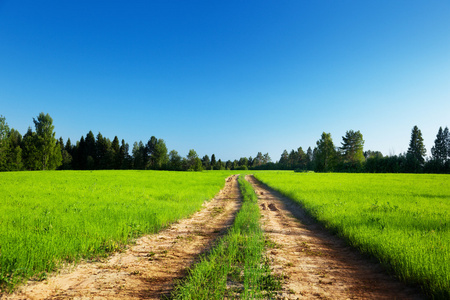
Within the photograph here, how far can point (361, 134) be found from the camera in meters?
84.8

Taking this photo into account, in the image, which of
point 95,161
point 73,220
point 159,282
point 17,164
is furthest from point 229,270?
point 95,161

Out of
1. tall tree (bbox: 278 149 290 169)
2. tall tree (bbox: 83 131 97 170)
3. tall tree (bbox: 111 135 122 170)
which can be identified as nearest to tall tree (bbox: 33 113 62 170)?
tall tree (bbox: 83 131 97 170)

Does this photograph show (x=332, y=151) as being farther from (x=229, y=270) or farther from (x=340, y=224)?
(x=229, y=270)

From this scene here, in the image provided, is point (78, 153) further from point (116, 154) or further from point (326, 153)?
point (326, 153)

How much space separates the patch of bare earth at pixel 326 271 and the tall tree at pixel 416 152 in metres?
88.5

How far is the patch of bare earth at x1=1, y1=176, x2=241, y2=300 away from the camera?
3.78 meters

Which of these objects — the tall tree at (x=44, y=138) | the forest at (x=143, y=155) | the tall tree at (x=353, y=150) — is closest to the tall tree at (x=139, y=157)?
the forest at (x=143, y=155)

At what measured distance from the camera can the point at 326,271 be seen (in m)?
4.93

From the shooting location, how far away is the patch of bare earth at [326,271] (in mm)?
3975

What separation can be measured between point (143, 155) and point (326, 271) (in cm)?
11128

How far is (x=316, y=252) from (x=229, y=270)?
312 cm

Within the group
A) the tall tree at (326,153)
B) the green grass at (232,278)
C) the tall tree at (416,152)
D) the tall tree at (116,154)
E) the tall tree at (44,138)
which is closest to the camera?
the green grass at (232,278)

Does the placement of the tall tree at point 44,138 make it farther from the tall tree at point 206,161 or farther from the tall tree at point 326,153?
the tall tree at point 326,153

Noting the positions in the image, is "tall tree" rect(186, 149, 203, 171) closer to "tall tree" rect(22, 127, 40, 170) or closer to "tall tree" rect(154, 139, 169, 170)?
"tall tree" rect(154, 139, 169, 170)
